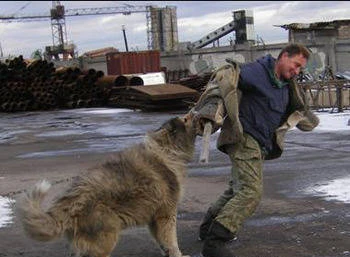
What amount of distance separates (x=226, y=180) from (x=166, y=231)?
422cm

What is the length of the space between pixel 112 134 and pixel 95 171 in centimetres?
1173

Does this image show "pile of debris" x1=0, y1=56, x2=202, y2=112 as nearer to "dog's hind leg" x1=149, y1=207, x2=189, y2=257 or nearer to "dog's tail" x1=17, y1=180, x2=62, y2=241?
"dog's hind leg" x1=149, y1=207, x2=189, y2=257

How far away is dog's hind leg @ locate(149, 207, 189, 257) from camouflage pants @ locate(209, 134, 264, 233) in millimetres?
429

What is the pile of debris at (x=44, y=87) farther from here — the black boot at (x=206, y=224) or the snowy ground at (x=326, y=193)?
the black boot at (x=206, y=224)

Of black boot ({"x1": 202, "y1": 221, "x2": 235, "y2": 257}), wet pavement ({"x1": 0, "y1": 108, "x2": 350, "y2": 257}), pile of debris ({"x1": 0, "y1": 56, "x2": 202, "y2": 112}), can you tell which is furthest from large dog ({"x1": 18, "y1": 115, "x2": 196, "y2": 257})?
pile of debris ({"x1": 0, "y1": 56, "x2": 202, "y2": 112})

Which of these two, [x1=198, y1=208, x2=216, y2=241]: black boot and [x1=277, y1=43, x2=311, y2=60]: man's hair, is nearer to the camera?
[x1=277, y1=43, x2=311, y2=60]: man's hair

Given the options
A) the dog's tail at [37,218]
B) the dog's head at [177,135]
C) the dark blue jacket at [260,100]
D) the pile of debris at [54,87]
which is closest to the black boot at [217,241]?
the dog's head at [177,135]

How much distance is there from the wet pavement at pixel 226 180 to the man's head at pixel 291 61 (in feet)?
5.66

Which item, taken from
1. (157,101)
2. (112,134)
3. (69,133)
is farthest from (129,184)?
(157,101)

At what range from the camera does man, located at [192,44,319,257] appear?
537cm

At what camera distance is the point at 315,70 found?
3366cm

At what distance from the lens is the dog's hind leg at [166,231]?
530cm

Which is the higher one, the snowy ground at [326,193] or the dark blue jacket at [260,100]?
the dark blue jacket at [260,100]

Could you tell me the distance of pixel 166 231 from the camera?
17.6ft
